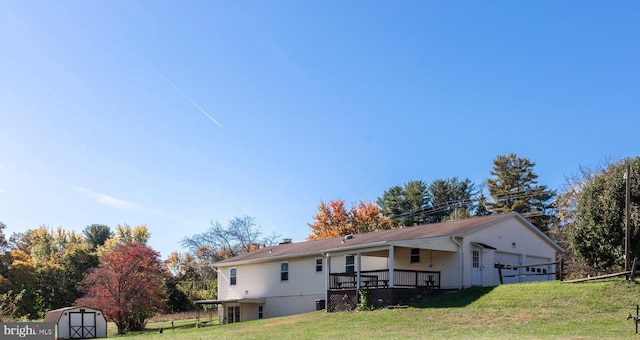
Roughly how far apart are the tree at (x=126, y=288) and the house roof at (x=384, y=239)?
5.87 metres

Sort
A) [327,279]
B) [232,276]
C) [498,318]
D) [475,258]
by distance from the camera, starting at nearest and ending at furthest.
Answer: [498,318] < [475,258] < [327,279] < [232,276]

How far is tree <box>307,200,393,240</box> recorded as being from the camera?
197 ft

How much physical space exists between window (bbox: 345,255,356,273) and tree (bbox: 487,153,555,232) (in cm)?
2996

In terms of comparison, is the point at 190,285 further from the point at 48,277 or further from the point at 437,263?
the point at 437,263

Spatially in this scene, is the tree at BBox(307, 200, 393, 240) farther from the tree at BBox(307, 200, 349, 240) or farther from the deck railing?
the deck railing

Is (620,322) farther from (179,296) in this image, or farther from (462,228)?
(179,296)

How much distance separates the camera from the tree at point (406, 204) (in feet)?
219

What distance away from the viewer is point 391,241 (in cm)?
2889

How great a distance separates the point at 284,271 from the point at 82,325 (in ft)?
37.2

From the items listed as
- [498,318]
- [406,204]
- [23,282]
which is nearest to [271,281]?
[498,318]

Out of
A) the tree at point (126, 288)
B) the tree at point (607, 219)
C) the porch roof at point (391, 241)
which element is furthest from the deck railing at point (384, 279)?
the tree at point (126, 288)

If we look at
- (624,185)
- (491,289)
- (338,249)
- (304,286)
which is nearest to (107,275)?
(304,286)

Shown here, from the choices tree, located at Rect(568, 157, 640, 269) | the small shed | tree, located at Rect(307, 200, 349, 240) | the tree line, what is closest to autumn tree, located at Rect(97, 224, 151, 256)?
the tree line

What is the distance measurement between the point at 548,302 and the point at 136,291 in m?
23.5
